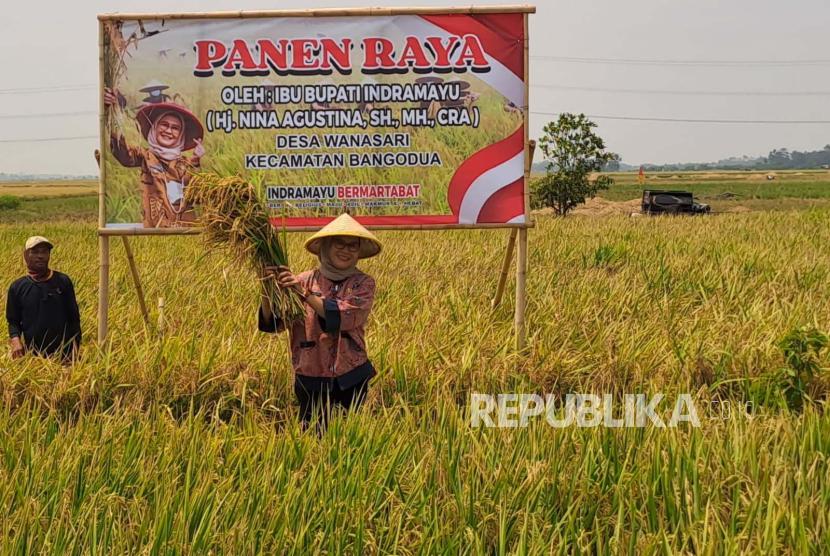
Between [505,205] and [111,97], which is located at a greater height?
[111,97]

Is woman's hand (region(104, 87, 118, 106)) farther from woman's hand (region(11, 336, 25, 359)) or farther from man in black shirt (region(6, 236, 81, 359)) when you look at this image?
woman's hand (region(11, 336, 25, 359))

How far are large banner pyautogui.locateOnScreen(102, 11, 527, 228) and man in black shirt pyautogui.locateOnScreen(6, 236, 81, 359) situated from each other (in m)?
0.52

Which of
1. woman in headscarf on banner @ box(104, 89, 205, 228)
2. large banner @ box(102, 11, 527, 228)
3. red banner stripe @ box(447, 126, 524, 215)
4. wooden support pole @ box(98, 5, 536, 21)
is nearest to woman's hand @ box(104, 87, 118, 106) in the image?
large banner @ box(102, 11, 527, 228)

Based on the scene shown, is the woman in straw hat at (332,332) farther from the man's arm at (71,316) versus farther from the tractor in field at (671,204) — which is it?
the tractor in field at (671,204)

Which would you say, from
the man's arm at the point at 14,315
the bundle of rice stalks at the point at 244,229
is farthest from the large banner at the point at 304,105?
the bundle of rice stalks at the point at 244,229

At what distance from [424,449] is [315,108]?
287cm

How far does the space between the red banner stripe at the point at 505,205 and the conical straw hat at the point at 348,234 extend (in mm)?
1321

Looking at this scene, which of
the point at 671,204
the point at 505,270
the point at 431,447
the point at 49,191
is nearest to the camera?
the point at 431,447

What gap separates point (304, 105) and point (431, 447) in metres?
2.95

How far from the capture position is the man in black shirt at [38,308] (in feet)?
16.1

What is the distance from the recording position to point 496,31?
16.9 ft

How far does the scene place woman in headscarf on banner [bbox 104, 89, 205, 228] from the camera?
5176 millimetres

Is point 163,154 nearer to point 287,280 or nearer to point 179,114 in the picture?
point 179,114

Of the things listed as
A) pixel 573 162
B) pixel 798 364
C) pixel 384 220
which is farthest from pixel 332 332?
pixel 573 162
